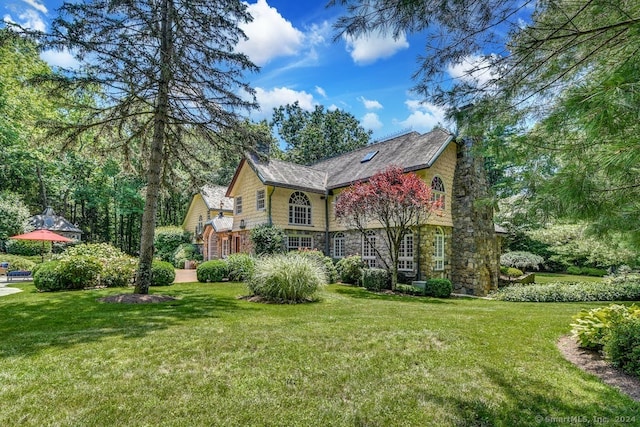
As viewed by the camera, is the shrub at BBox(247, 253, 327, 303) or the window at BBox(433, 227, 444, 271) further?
the window at BBox(433, 227, 444, 271)

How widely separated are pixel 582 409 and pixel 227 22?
438 inches

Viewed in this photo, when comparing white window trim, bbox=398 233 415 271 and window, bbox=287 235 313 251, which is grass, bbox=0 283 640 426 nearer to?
white window trim, bbox=398 233 415 271

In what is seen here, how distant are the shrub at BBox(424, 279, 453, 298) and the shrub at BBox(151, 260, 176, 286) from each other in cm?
1025

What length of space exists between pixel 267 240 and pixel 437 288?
808 centimetres

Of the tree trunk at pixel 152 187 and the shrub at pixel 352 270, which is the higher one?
the tree trunk at pixel 152 187

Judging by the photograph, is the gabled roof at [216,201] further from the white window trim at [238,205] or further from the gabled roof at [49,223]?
the gabled roof at [49,223]

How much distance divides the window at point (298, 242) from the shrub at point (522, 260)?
1503 centimetres

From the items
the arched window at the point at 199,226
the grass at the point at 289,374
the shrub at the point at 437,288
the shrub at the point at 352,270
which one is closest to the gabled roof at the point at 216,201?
the arched window at the point at 199,226

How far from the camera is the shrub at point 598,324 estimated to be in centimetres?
485

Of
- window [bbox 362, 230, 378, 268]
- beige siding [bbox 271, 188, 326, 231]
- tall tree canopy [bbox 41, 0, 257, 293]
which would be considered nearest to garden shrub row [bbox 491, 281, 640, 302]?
window [bbox 362, 230, 378, 268]

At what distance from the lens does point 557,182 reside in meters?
3.35

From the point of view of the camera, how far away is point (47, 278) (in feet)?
35.1

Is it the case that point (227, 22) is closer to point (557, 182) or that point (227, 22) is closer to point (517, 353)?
point (557, 182)

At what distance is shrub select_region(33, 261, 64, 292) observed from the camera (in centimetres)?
1069
